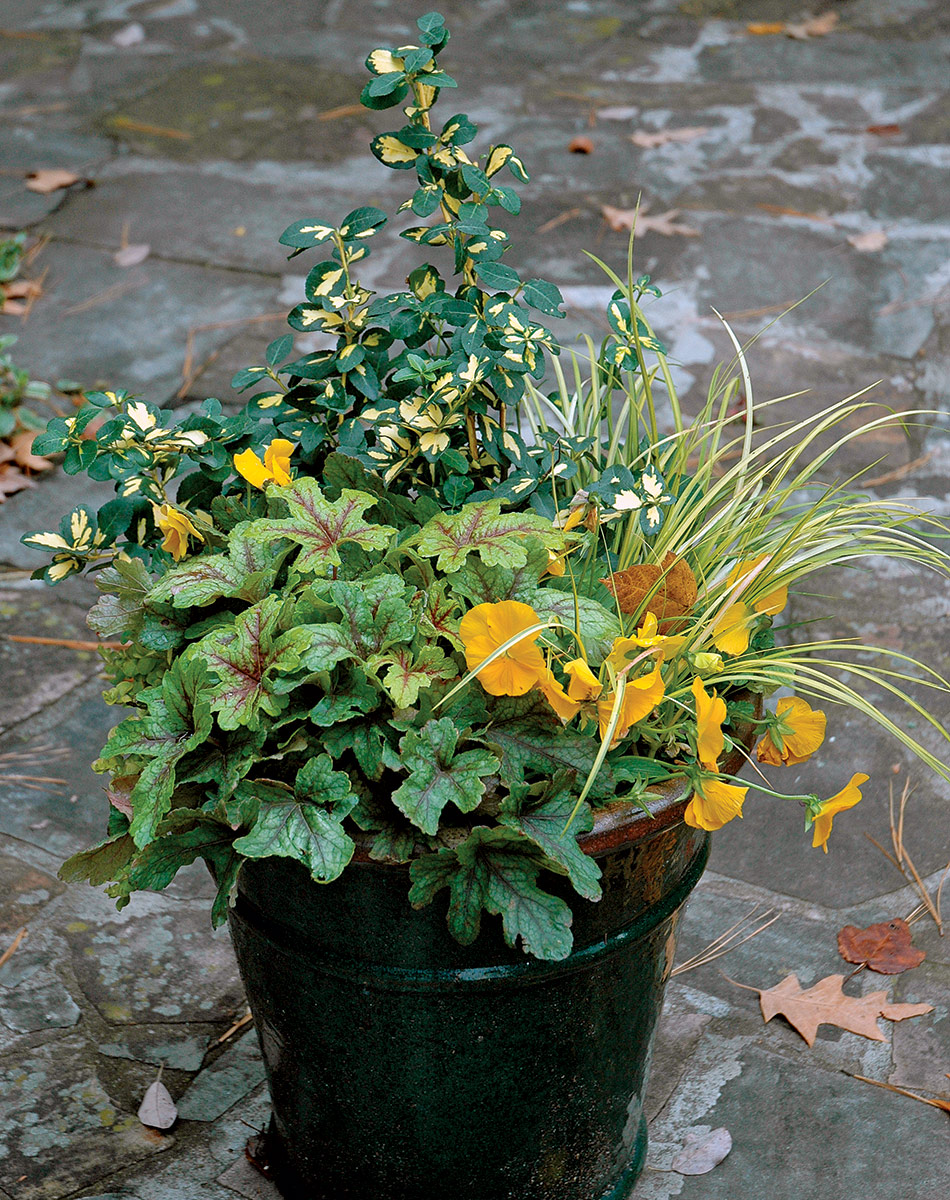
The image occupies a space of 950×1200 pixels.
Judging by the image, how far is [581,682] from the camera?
42.9 inches

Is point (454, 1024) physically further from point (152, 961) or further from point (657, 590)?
point (152, 961)

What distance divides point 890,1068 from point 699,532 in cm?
85

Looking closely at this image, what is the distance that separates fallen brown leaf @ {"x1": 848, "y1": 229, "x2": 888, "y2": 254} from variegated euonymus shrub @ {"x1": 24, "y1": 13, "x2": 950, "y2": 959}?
7.38ft

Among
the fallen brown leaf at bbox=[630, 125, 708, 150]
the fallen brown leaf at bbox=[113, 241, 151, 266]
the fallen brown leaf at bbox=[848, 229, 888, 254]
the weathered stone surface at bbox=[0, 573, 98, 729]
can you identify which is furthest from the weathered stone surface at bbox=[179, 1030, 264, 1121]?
the fallen brown leaf at bbox=[630, 125, 708, 150]

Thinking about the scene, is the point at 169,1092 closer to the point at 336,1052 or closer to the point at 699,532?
the point at 336,1052

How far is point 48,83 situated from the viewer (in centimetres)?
436

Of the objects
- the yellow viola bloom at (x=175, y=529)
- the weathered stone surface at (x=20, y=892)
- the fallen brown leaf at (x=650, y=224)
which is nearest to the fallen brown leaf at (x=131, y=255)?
the fallen brown leaf at (x=650, y=224)

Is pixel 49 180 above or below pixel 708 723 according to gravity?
below

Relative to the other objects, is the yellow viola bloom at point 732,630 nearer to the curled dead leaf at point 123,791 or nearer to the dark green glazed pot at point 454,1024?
the dark green glazed pot at point 454,1024

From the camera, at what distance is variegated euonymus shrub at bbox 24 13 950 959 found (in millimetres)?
1077

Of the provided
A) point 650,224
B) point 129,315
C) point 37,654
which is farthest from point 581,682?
point 650,224

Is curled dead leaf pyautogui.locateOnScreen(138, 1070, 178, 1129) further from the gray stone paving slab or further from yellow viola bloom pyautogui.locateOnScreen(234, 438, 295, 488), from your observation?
the gray stone paving slab

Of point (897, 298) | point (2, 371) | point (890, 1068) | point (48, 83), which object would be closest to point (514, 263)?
point (897, 298)

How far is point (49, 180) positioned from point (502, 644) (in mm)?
3281
